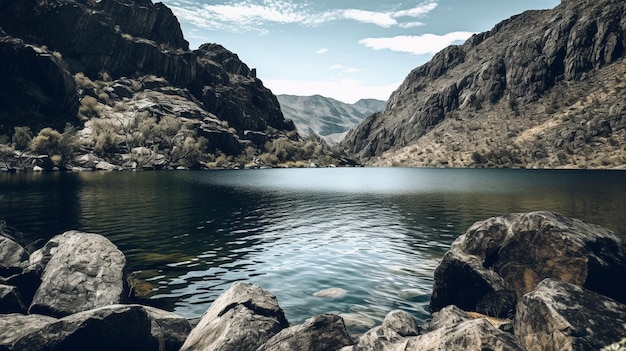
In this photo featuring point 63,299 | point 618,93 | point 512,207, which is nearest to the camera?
point 63,299

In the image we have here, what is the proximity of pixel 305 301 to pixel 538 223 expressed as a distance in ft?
40.7

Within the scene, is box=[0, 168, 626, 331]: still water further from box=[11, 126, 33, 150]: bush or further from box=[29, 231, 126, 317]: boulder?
box=[11, 126, 33, 150]: bush

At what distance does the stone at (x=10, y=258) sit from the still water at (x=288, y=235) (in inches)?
241

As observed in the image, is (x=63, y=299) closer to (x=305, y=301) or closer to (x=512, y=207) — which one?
(x=305, y=301)

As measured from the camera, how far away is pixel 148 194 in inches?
2793

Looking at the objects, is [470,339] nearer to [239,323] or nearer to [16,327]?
[239,323]

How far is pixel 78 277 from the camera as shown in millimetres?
15695

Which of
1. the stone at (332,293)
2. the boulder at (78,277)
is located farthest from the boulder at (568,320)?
the boulder at (78,277)

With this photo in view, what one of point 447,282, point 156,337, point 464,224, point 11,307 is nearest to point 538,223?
point 447,282

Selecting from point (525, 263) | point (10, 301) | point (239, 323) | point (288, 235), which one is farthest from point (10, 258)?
point (525, 263)

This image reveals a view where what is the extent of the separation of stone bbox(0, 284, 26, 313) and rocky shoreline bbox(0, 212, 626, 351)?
0.04 metres

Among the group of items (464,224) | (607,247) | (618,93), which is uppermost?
(618,93)

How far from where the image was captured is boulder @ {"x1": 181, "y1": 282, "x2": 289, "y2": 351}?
11.9m

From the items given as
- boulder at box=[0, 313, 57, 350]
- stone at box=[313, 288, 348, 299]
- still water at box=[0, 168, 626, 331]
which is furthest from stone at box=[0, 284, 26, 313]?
stone at box=[313, 288, 348, 299]
